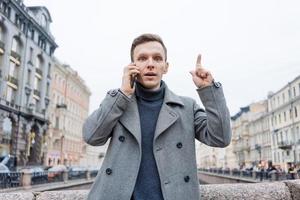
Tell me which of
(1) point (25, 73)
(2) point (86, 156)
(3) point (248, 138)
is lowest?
(2) point (86, 156)

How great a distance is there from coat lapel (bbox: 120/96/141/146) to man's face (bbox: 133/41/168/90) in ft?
0.52

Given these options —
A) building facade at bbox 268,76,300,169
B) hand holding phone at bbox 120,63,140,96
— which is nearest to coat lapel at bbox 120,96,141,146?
hand holding phone at bbox 120,63,140,96

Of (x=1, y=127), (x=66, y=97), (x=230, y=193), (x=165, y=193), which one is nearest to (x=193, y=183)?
(x=165, y=193)

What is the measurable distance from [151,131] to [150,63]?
0.44 meters

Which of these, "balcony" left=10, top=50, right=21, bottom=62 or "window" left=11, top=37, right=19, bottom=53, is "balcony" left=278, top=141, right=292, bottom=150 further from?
"window" left=11, top=37, right=19, bottom=53

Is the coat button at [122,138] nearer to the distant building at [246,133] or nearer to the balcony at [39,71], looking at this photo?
the balcony at [39,71]

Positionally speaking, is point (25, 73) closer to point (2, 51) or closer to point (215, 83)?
point (2, 51)

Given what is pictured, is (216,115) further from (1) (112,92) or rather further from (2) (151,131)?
(1) (112,92)

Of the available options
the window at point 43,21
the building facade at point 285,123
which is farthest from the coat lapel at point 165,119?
the window at point 43,21

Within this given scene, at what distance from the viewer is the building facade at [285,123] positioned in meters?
42.7

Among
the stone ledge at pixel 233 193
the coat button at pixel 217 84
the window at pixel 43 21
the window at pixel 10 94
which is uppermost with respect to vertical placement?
the window at pixel 43 21

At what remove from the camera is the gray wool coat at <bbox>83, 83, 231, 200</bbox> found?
1776mm

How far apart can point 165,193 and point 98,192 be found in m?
0.40

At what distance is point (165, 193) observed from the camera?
5.66ft
